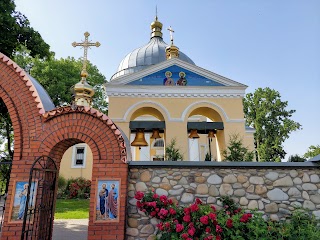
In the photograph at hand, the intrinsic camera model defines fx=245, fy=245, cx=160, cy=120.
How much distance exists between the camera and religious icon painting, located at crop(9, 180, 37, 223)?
4.13 m

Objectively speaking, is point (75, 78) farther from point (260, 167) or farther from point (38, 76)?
point (260, 167)

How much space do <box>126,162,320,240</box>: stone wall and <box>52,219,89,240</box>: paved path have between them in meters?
2.64

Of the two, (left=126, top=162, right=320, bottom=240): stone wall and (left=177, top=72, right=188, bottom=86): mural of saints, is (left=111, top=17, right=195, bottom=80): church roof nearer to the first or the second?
(left=177, top=72, right=188, bottom=86): mural of saints

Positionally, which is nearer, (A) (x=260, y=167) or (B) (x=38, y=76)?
(A) (x=260, y=167)

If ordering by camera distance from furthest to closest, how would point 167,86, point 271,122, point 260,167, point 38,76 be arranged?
point 271,122, point 38,76, point 167,86, point 260,167

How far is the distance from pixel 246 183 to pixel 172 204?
1503 millimetres

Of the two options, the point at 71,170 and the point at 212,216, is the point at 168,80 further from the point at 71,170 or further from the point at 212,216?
the point at 71,170

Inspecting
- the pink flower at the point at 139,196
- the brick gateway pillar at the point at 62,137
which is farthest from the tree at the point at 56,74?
the pink flower at the point at 139,196

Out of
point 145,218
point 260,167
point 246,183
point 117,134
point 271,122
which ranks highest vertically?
point 271,122

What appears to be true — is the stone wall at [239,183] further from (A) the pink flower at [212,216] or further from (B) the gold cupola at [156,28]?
(B) the gold cupola at [156,28]

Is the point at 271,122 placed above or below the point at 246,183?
above

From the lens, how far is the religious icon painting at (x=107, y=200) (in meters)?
4.22

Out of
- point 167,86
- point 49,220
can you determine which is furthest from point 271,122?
point 49,220

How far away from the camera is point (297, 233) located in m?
4.21
